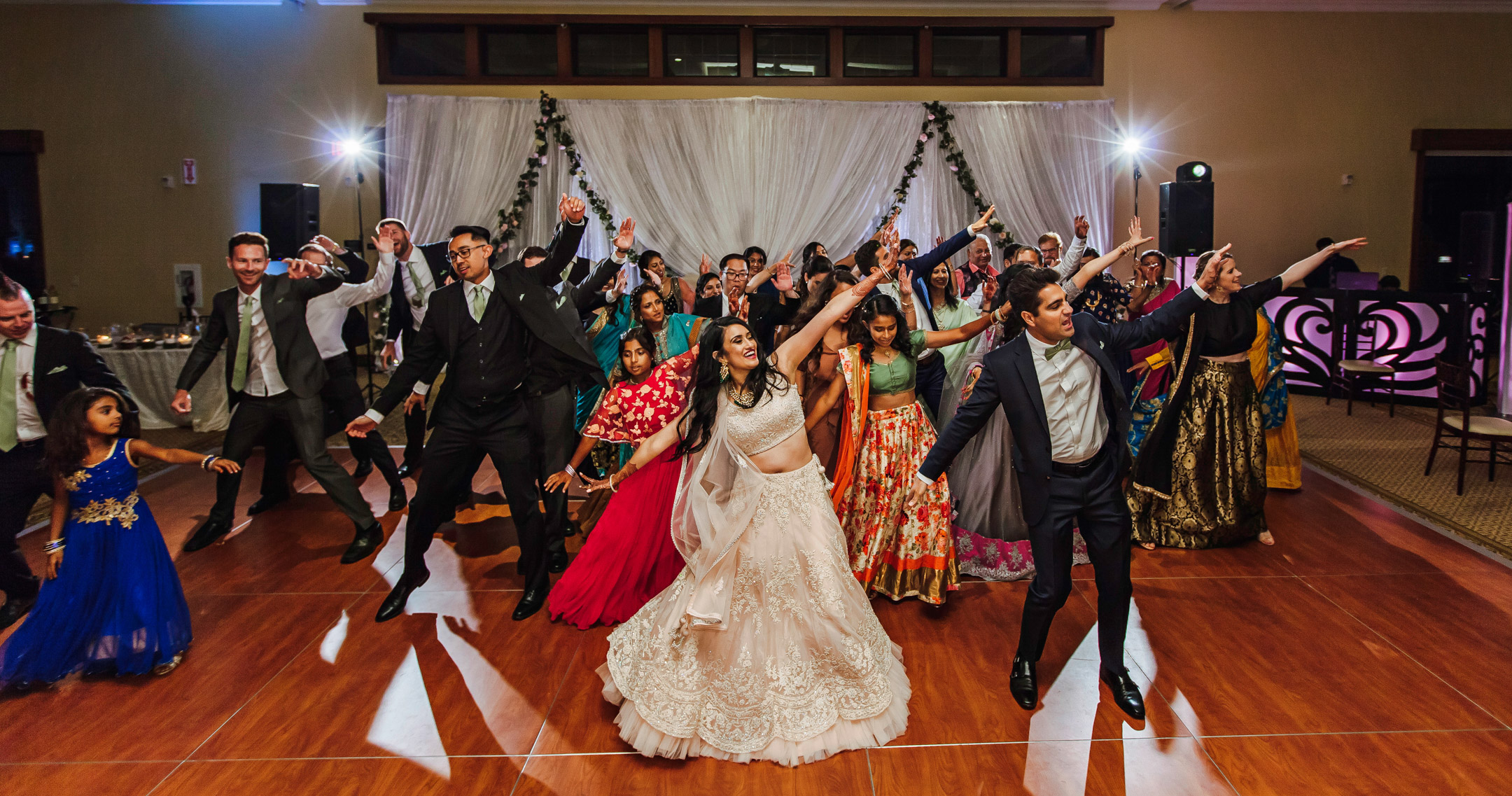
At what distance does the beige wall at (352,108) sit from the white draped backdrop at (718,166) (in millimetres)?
320

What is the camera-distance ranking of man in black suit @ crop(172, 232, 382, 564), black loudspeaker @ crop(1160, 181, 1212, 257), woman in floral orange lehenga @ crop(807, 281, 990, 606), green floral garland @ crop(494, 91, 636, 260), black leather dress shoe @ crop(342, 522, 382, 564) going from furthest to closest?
green floral garland @ crop(494, 91, 636, 260)
black loudspeaker @ crop(1160, 181, 1212, 257)
black leather dress shoe @ crop(342, 522, 382, 564)
man in black suit @ crop(172, 232, 382, 564)
woman in floral orange lehenga @ crop(807, 281, 990, 606)

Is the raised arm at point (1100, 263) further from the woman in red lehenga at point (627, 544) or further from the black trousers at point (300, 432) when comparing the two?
the black trousers at point (300, 432)

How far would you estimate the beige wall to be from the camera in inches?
374

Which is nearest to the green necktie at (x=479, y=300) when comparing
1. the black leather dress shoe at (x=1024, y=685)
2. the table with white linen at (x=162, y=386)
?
the black leather dress shoe at (x=1024, y=685)

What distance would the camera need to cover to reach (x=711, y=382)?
2.92 m

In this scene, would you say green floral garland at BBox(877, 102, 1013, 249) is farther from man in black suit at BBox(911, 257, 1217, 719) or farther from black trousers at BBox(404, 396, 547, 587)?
man in black suit at BBox(911, 257, 1217, 719)

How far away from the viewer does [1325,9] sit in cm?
979

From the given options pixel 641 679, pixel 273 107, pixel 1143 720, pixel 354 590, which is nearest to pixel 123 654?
pixel 354 590

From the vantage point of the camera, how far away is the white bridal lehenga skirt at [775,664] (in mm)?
2639

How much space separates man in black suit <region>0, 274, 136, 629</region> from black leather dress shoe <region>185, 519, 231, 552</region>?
899 millimetres

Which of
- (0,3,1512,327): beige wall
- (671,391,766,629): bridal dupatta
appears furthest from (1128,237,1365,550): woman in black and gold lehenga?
A: (0,3,1512,327): beige wall

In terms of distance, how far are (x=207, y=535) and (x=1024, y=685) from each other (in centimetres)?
402

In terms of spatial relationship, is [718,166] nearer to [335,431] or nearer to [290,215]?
[290,215]

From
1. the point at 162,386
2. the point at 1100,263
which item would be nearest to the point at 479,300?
the point at 1100,263
